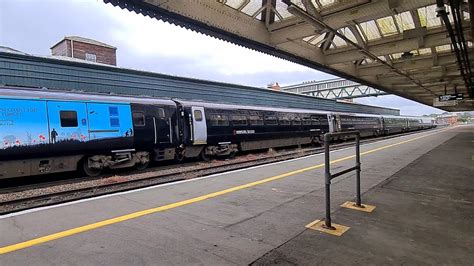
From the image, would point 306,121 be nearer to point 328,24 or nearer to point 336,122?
point 336,122

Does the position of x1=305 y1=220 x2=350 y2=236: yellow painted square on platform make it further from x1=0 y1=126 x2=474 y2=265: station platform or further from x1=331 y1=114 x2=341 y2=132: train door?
x1=331 y1=114 x2=341 y2=132: train door

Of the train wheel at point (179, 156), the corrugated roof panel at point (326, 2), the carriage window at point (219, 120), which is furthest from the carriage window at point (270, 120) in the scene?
the corrugated roof panel at point (326, 2)

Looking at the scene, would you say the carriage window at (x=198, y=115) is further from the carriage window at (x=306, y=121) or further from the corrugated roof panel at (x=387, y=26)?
the carriage window at (x=306, y=121)

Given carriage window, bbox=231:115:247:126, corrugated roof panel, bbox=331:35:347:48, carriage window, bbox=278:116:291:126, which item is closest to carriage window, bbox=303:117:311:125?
carriage window, bbox=278:116:291:126

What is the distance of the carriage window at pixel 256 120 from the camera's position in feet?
58.8

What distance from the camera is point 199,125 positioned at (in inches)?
573

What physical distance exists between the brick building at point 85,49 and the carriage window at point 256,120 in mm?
11866

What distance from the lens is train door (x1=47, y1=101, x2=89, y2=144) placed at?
983 cm

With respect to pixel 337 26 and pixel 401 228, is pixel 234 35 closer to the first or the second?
pixel 337 26

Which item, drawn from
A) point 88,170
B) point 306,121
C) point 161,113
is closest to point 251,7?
point 161,113

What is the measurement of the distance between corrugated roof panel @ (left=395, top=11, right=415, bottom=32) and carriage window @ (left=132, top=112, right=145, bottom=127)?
10.1 m

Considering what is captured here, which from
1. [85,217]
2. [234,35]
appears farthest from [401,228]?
[234,35]

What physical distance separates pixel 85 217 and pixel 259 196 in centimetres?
321

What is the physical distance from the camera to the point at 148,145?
12.6 m
